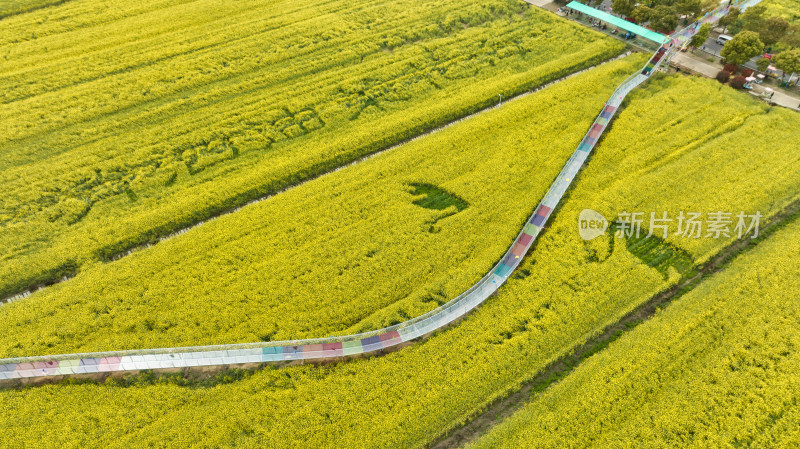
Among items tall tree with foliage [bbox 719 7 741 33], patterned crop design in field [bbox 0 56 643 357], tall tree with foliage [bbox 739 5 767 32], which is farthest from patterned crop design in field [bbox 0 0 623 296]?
tall tree with foliage [bbox 739 5 767 32]

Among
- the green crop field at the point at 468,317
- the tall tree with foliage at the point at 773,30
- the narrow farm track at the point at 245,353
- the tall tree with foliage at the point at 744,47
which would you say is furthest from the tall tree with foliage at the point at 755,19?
the narrow farm track at the point at 245,353

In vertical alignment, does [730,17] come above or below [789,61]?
above

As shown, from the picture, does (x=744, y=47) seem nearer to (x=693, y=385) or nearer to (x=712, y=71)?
(x=712, y=71)

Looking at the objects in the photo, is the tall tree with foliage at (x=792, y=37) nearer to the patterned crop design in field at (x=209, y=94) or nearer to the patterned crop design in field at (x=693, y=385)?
the patterned crop design in field at (x=209, y=94)

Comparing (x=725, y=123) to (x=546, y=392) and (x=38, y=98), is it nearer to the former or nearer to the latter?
(x=546, y=392)

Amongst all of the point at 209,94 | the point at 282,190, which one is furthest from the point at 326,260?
the point at 209,94
